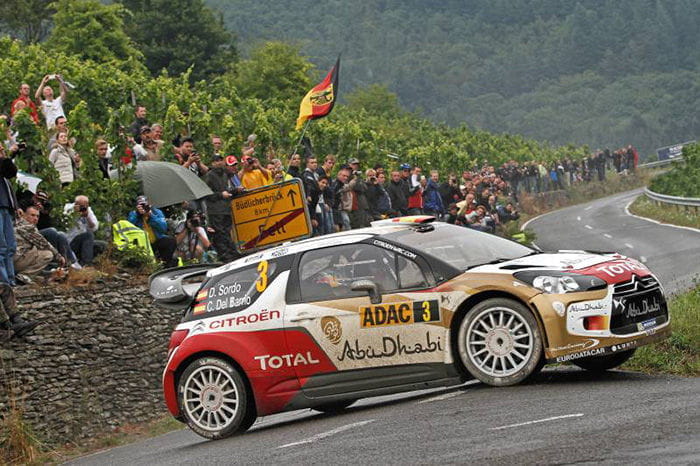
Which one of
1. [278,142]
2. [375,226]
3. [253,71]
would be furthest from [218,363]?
[253,71]

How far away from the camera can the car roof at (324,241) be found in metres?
12.6

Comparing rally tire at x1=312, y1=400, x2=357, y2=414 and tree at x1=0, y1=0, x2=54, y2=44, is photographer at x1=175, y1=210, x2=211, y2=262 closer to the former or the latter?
rally tire at x1=312, y1=400, x2=357, y2=414

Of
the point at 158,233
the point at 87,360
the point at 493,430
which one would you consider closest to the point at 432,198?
the point at 158,233

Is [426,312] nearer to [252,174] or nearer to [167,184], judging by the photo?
[167,184]

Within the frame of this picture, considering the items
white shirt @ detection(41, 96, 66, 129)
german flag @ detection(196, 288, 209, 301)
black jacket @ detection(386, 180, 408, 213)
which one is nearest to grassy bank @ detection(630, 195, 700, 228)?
black jacket @ detection(386, 180, 408, 213)

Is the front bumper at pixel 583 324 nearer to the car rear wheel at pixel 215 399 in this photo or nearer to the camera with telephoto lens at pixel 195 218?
the car rear wheel at pixel 215 399

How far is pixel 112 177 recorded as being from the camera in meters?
19.8

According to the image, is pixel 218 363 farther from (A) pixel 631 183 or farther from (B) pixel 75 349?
(A) pixel 631 183

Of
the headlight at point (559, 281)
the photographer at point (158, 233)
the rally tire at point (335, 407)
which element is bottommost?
the rally tire at point (335, 407)

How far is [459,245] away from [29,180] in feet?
25.7

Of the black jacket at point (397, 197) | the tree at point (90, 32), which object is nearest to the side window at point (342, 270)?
the black jacket at point (397, 197)

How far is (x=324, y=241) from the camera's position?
41.8 ft

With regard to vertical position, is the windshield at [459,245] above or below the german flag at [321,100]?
below

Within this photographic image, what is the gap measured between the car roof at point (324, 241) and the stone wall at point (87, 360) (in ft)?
14.8
